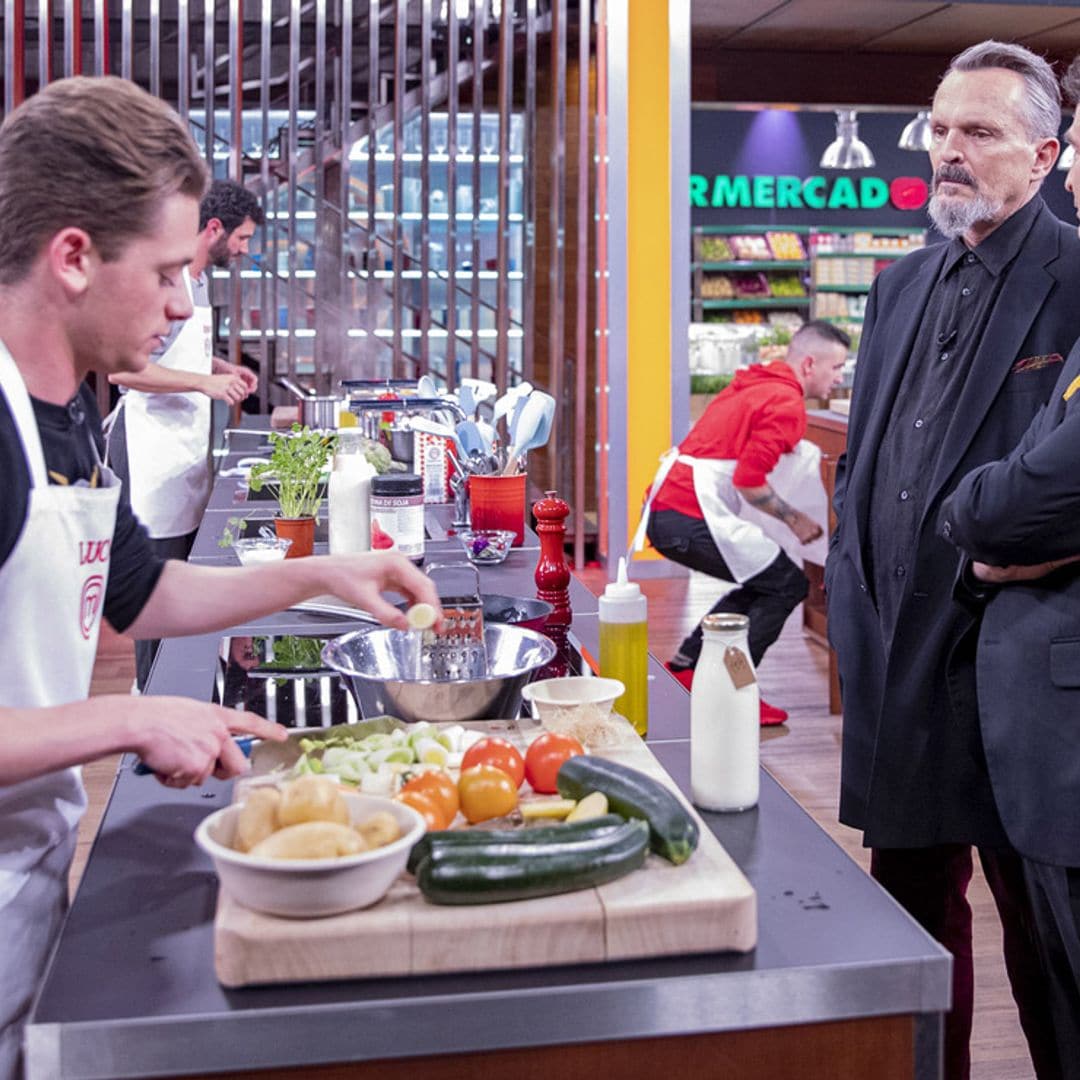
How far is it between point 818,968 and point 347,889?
0.39 metres

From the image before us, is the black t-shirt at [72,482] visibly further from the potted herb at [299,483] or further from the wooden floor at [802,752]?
the wooden floor at [802,752]

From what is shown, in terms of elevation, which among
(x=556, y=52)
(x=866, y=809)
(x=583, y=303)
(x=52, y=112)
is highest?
(x=556, y=52)

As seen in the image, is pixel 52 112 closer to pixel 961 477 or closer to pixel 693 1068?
pixel 693 1068

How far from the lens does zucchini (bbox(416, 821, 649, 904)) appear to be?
1185 millimetres

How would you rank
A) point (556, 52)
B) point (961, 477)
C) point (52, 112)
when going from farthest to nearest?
point (556, 52) < point (961, 477) < point (52, 112)

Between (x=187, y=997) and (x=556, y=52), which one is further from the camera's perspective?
(x=556, y=52)

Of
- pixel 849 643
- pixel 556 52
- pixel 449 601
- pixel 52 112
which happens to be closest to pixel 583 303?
pixel 556 52

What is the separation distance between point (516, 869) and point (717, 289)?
1140 centimetres

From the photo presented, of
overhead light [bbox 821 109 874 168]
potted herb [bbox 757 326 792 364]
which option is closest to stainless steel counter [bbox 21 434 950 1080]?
potted herb [bbox 757 326 792 364]

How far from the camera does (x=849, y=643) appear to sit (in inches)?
99.5

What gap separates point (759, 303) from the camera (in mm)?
12375

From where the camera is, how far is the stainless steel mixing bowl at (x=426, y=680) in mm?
1779

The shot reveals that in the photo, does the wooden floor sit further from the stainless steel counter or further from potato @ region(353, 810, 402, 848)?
potato @ region(353, 810, 402, 848)

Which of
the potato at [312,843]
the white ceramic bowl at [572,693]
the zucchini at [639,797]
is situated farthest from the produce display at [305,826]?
the white ceramic bowl at [572,693]
